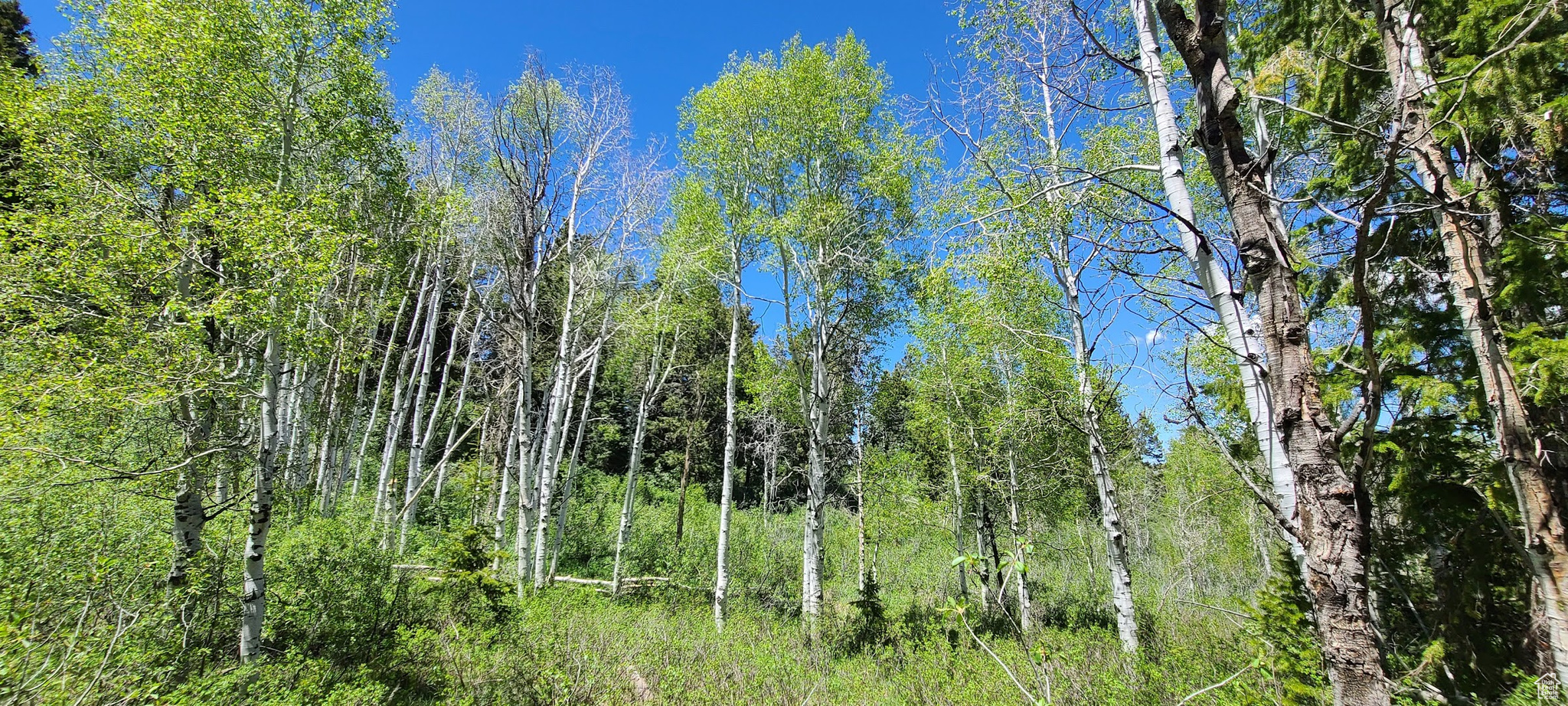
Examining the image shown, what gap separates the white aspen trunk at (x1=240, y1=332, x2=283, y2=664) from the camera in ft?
17.0

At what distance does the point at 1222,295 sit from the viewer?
8.05 ft

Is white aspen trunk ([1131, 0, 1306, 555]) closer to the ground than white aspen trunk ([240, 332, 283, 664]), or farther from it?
farther from it

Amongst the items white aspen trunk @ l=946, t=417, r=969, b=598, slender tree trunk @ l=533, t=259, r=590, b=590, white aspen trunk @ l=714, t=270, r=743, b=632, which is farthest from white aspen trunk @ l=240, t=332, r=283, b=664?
white aspen trunk @ l=946, t=417, r=969, b=598

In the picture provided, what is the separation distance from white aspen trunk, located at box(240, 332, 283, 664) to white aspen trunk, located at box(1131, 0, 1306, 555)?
7.36 meters

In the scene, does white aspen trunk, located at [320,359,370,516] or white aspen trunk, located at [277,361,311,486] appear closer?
white aspen trunk, located at [277,361,311,486]

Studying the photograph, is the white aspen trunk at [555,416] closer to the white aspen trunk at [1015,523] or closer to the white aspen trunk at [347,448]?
the white aspen trunk at [347,448]

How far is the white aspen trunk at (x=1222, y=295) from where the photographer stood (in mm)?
2123

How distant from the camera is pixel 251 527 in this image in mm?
5230

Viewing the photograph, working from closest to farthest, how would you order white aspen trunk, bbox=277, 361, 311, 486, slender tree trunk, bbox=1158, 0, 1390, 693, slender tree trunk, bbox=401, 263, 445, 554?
1. slender tree trunk, bbox=1158, 0, 1390, 693
2. white aspen trunk, bbox=277, 361, 311, 486
3. slender tree trunk, bbox=401, 263, 445, 554

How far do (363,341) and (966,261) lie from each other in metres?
13.6

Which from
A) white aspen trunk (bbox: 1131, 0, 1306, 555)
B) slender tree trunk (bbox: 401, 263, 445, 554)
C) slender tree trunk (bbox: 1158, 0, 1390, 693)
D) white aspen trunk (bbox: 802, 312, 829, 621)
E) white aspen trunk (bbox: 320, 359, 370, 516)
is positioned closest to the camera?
slender tree trunk (bbox: 1158, 0, 1390, 693)

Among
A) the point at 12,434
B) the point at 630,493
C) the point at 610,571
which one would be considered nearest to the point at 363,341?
the point at 630,493

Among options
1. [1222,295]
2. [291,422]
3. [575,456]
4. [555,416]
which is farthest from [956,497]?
[291,422]

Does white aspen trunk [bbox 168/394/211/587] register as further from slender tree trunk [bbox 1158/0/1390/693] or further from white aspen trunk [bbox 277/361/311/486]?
slender tree trunk [bbox 1158/0/1390/693]
